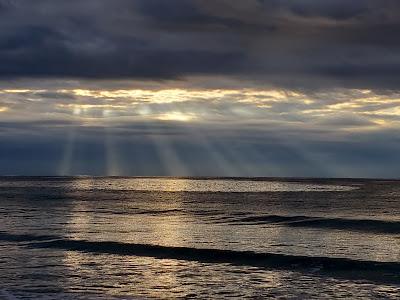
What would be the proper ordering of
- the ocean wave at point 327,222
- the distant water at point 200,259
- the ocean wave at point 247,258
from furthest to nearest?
the ocean wave at point 327,222
the ocean wave at point 247,258
the distant water at point 200,259

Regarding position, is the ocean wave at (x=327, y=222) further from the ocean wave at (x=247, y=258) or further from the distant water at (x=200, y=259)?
the ocean wave at (x=247, y=258)

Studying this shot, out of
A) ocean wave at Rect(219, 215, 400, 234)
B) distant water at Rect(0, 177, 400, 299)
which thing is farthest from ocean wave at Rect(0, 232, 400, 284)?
ocean wave at Rect(219, 215, 400, 234)

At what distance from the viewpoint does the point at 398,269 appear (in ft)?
86.0

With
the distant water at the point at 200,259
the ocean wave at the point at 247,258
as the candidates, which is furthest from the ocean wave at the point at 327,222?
the ocean wave at the point at 247,258

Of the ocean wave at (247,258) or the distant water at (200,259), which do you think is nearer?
the distant water at (200,259)

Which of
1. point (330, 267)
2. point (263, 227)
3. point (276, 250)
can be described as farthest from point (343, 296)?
point (263, 227)

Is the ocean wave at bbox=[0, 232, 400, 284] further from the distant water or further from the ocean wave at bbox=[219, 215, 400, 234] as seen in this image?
the ocean wave at bbox=[219, 215, 400, 234]

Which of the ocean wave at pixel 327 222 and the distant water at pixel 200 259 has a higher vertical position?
the ocean wave at pixel 327 222

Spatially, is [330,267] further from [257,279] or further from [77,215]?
[77,215]

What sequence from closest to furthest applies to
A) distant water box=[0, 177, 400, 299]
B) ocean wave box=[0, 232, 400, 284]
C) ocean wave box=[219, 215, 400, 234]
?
1. distant water box=[0, 177, 400, 299]
2. ocean wave box=[0, 232, 400, 284]
3. ocean wave box=[219, 215, 400, 234]

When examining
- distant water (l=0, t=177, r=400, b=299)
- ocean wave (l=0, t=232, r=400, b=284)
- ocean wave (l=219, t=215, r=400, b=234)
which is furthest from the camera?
ocean wave (l=219, t=215, r=400, b=234)

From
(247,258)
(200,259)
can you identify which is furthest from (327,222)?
(200,259)

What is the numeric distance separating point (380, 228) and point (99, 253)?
834 inches

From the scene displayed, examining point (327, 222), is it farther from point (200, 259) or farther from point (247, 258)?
point (200, 259)
